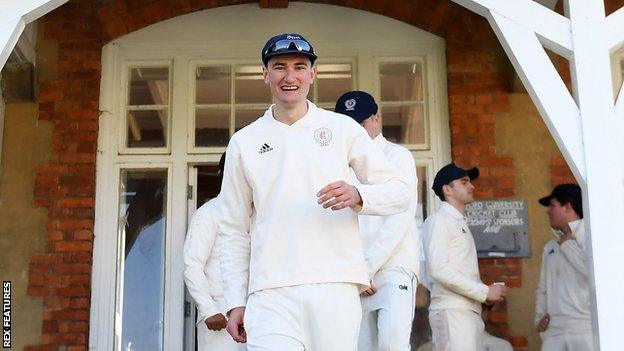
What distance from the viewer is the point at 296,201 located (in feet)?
10.4

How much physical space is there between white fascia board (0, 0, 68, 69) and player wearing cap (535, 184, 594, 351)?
3.30 meters

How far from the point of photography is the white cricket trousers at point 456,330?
17.5 feet

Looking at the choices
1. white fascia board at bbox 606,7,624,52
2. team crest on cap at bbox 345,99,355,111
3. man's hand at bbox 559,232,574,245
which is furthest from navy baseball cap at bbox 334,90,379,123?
man's hand at bbox 559,232,574,245

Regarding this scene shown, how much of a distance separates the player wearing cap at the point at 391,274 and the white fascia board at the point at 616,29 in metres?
1.12

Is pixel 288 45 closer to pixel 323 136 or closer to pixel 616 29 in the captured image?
pixel 323 136

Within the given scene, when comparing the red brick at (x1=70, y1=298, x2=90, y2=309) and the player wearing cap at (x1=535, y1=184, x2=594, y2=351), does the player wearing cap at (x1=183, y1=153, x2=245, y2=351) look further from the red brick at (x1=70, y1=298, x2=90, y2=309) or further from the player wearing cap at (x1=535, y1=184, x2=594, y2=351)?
the player wearing cap at (x1=535, y1=184, x2=594, y2=351)

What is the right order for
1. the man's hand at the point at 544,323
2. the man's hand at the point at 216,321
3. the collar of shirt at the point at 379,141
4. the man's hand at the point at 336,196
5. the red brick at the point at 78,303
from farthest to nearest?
the red brick at the point at 78,303, the man's hand at the point at 544,323, the man's hand at the point at 216,321, the collar of shirt at the point at 379,141, the man's hand at the point at 336,196

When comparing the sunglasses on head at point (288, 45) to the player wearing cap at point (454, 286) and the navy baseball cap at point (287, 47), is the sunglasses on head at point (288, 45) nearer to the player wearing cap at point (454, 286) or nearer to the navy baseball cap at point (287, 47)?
the navy baseball cap at point (287, 47)

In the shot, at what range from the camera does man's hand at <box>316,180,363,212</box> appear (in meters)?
2.92

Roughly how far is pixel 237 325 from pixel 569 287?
2.96m

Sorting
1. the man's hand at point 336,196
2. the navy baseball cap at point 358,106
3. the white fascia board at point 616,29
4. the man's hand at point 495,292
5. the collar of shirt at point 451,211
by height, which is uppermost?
the white fascia board at point 616,29

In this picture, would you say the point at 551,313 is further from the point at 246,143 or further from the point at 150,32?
the point at 150,32

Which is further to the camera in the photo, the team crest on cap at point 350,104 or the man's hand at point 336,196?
the team crest on cap at point 350,104

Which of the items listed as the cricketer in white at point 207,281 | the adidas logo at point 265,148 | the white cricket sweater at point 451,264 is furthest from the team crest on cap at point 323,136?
the white cricket sweater at point 451,264
